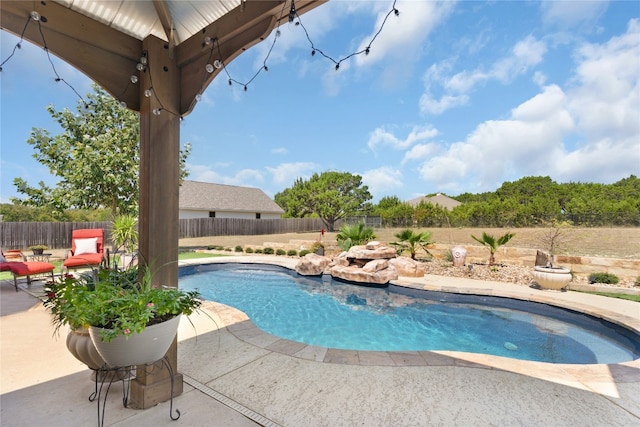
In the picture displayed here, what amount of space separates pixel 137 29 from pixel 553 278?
806cm

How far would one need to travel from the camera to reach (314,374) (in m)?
2.59

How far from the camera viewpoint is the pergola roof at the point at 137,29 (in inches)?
72.7

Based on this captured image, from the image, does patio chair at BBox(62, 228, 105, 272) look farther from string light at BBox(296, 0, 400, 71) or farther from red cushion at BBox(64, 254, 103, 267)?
string light at BBox(296, 0, 400, 71)

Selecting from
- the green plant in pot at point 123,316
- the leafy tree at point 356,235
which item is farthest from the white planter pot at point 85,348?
the leafy tree at point 356,235

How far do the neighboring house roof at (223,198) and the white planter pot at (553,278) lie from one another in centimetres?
2144

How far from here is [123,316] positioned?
1.58 meters

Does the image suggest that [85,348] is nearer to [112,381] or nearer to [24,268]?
[112,381]

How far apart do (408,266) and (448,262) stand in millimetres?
2248

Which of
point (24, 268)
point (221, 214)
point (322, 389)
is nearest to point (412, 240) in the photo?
point (322, 389)

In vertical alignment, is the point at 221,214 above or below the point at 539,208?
below

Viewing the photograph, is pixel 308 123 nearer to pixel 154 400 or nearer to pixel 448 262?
pixel 448 262

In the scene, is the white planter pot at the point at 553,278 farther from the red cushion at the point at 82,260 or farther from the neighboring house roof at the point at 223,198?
the neighboring house roof at the point at 223,198

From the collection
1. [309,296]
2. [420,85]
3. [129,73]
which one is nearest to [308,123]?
[420,85]

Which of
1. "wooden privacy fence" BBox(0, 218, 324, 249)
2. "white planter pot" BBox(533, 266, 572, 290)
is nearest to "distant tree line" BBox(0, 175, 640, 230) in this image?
"wooden privacy fence" BBox(0, 218, 324, 249)
